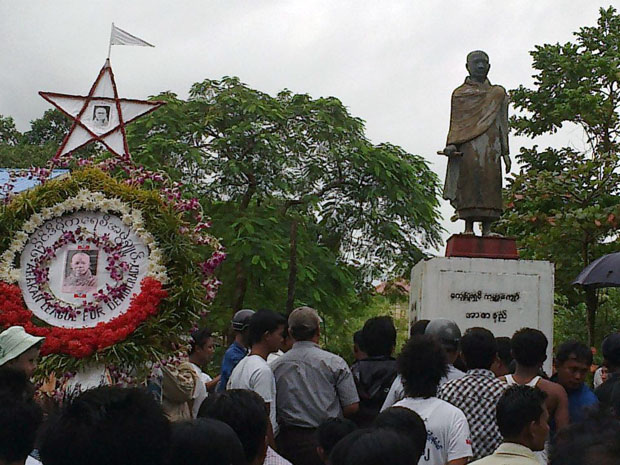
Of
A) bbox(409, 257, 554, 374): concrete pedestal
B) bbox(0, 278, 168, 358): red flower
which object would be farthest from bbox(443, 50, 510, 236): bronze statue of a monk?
bbox(0, 278, 168, 358): red flower

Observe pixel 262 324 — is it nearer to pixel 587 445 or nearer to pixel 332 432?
pixel 332 432

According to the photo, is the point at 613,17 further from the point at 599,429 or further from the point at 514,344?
the point at 599,429

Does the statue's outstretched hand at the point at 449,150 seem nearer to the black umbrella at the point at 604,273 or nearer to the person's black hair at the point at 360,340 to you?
the black umbrella at the point at 604,273

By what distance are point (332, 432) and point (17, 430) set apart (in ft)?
5.17

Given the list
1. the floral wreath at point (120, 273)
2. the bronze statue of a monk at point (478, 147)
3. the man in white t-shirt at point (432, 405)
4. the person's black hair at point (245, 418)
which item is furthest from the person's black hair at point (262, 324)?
the bronze statue of a monk at point (478, 147)

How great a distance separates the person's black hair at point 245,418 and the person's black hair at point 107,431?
880mm

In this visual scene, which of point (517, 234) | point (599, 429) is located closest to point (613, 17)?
point (517, 234)

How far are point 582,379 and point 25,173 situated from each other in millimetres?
3744

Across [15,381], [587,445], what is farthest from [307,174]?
[587,445]

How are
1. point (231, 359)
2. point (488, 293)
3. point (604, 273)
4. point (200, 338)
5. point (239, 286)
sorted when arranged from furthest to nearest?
point (239, 286) < point (488, 293) < point (604, 273) < point (200, 338) < point (231, 359)

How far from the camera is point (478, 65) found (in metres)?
10.4

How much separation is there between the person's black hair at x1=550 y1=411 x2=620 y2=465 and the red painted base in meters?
7.67

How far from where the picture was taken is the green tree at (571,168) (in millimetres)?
14172

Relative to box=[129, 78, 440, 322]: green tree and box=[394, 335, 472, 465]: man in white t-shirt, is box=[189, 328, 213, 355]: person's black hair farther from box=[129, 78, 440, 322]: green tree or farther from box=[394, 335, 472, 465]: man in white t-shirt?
box=[129, 78, 440, 322]: green tree
